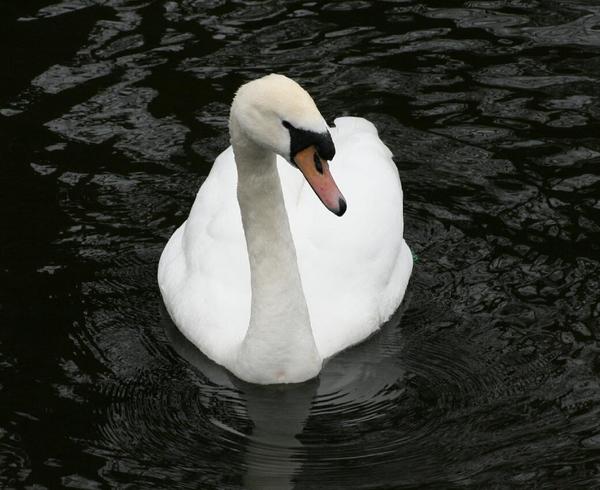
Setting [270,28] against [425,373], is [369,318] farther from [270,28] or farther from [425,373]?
[270,28]

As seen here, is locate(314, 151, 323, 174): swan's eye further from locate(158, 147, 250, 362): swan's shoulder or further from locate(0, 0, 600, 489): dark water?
locate(158, 147, 250, 362): swan's shoulder

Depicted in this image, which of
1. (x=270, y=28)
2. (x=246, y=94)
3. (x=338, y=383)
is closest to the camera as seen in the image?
(x=246, y=94)

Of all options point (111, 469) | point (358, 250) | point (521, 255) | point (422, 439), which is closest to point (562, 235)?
point (521, 255)

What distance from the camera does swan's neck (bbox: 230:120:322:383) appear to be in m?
9.39

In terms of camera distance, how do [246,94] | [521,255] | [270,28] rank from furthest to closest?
[270,28] < [521,255] < [246,94]

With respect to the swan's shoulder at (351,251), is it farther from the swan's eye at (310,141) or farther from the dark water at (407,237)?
the swan's eye at (310,141)

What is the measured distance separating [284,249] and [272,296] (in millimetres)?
302

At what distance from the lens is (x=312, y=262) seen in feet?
33.6

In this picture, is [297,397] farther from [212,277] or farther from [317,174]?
[317,174]

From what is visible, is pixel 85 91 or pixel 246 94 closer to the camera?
pixel 246 94

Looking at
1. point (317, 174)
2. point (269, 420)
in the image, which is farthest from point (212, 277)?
point (317, 174)

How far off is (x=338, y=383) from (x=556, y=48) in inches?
214

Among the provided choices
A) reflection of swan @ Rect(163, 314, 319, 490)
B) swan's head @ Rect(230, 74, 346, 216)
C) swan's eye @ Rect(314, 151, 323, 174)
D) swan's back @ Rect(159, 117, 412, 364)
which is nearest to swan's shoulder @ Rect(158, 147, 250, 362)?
swan's back @ Rect(159, 117, 412, 364)

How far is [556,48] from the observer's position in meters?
14.1
